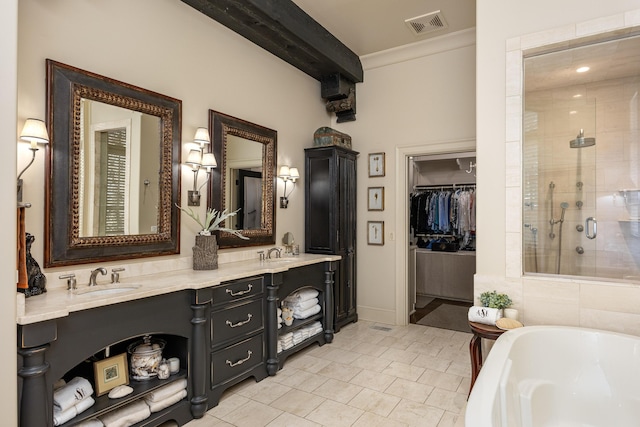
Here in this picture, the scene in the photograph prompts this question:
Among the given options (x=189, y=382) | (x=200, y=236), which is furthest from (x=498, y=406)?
(x=200, y=236)

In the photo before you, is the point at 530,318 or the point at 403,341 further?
the point at 403,341

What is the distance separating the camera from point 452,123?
4055 millimetres

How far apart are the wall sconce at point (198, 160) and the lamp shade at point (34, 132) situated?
1014 millimetres

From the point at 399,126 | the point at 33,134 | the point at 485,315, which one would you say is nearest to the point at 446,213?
the point at 399,126

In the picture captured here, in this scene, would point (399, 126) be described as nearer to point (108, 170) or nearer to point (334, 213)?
point (334, 213)

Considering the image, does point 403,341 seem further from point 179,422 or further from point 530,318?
point 179,422

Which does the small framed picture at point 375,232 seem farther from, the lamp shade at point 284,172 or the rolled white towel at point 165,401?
the rolled white towel at point 165,401

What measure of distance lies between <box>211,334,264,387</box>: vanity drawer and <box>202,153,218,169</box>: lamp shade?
141 centimetres

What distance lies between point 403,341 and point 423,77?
3.00m

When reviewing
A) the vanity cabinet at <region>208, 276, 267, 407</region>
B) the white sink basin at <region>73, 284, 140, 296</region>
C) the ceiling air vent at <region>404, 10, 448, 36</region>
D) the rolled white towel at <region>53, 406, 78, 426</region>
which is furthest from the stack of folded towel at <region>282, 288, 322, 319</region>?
the ceiling air vent at <region>404, 10, 448, 36</region>

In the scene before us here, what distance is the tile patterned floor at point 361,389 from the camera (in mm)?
2338

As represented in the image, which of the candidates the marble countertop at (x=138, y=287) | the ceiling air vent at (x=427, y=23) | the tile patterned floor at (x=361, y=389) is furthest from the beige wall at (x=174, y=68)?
the ceiling air vent at (x=427, y=23)

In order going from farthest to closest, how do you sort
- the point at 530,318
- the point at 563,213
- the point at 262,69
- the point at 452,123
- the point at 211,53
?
1. the point at 452,123
2. the point at 262,69
3. the point at 211,53
4. the point at 563,213
5. the point at 530,318

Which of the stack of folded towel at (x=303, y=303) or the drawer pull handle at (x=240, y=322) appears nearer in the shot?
the drawer pull handle at (x=240, y=322)
